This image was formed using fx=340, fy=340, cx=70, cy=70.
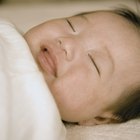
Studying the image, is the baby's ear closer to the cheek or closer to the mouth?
the cheek

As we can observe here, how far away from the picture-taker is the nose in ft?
2.80

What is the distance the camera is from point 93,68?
85 cm

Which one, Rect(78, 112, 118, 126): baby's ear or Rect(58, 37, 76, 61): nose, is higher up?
Rect(58, 37, 76, 61): nose

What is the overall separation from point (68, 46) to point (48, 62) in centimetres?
7

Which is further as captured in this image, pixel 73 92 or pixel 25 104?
pixel 73 92

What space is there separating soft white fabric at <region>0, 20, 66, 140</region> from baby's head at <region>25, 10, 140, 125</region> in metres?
0.08

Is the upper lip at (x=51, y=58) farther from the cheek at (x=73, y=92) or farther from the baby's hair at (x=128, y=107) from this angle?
the baby's hair at (x=128, y=107)

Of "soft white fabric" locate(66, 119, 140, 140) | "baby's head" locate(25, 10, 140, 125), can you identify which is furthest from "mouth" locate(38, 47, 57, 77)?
"soft white fabric" locate(66, 119, 140, 140)

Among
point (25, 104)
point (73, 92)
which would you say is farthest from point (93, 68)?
point (25, 104)

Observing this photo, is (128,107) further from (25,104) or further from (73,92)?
(25,104)

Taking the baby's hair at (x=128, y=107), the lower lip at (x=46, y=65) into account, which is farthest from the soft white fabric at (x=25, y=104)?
the baby's hair at (x=128, y=107)

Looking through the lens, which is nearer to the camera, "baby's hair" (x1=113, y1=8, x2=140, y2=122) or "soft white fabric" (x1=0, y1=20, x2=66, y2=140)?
"soft white fabric" (x1=0, y1=20, x2=66, y2=140)

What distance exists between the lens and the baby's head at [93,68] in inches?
33.2

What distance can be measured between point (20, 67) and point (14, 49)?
79 millimetres
